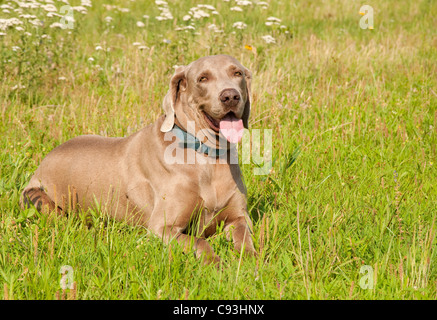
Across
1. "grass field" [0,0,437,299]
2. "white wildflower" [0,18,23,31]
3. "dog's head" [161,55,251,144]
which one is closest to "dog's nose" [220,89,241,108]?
"dog's head" [161,55,251,144]

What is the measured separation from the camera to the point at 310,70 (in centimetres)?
718

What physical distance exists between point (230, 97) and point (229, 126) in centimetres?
21

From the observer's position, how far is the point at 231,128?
11.7ft

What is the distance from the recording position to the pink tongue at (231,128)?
356 cm

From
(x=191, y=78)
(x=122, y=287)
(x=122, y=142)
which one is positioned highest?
(x=191, y=78)

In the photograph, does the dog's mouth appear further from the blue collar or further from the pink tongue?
the blue collar

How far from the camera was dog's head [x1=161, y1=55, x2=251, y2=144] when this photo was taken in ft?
11.6

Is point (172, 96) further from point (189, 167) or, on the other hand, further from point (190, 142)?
point (189, 167)

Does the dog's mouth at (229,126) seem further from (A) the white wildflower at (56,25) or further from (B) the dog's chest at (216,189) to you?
(A) the white wildflower at (56,25)

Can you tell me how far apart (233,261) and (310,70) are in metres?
4.69

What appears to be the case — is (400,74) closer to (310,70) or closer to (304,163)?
(310,70)

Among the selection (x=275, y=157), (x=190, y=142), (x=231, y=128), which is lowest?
(x=275, y=157)

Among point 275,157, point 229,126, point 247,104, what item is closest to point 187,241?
point 229,126

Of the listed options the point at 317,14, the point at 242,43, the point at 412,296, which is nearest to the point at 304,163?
the point at 412,296
